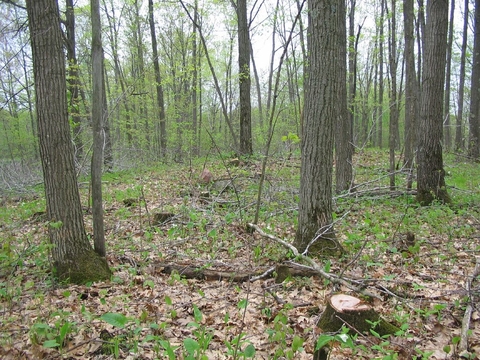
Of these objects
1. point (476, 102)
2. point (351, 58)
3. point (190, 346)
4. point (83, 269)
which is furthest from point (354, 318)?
point (351, 58)

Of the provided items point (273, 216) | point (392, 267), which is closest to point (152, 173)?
point (273, 216)

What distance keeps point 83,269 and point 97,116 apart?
1.87 meters

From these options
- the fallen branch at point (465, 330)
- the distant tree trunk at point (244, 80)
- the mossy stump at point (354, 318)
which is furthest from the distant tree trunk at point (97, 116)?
the distant tree trunk at point (244, 80)

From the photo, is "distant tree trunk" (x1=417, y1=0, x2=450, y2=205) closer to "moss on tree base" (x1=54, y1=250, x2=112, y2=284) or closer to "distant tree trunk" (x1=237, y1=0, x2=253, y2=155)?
"moss on tree base" (x1=54, y1=250, x2=112, y2=284)

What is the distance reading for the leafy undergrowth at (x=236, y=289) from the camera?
101 inches

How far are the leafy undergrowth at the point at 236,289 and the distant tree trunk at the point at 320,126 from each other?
410mm

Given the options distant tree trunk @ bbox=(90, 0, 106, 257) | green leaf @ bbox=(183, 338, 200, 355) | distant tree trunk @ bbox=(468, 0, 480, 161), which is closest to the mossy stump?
green leaf @ bbox=(183, 338, 200, 355)

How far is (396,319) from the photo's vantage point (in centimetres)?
280

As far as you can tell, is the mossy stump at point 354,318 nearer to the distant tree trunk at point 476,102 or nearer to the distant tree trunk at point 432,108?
the distant tree trunk at point 432,108

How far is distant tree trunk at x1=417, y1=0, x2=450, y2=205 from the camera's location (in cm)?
657

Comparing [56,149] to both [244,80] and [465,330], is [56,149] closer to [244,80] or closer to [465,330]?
[465,330]

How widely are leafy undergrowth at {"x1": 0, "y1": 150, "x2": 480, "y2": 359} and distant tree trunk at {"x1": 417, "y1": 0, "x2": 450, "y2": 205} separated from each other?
0.45m

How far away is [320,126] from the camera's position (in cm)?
420

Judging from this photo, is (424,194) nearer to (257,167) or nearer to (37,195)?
(257,167)
